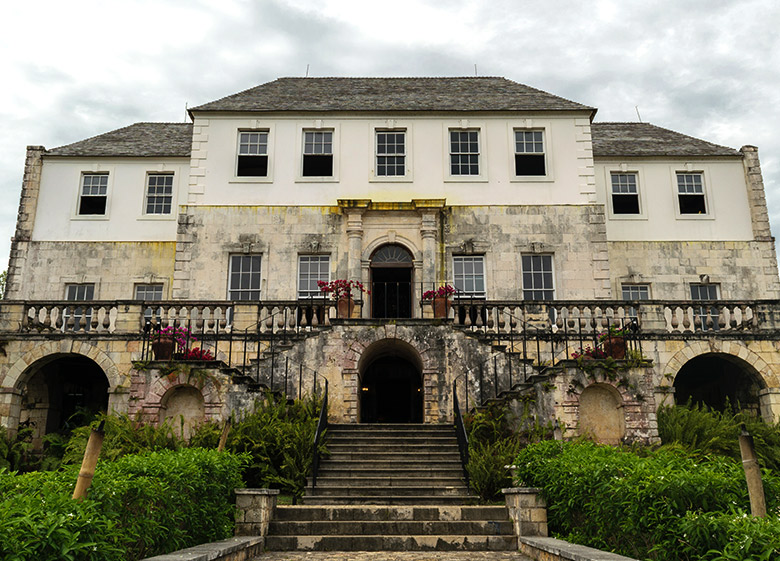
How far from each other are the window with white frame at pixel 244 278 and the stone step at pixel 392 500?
10811 millimetres

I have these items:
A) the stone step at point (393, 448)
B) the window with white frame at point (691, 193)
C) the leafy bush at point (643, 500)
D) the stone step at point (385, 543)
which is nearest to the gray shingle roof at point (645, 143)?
the window with white frame at point (691, 193)

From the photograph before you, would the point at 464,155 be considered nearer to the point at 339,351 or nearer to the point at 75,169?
the point at 339,351

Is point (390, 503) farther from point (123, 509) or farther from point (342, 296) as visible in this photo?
point (342, 296)

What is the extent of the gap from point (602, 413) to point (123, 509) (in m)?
10.4

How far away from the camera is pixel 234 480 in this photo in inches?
390

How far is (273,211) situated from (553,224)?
28.8 ft

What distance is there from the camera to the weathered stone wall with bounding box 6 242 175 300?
934 inches

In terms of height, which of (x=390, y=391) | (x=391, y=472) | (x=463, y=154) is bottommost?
(x=391, y=472)

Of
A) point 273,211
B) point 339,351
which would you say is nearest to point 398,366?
point 339,351

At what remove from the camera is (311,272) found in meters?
21.8

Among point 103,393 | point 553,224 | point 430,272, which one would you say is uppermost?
point 553,224

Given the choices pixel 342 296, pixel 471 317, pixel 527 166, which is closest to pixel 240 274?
pixel 342 296

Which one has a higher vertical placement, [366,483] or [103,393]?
[103,393]

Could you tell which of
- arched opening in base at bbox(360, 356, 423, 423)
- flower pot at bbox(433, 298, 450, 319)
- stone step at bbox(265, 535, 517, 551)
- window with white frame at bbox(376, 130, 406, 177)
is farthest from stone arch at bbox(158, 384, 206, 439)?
window with white frame at bbox(376, 130, 406, 177)
